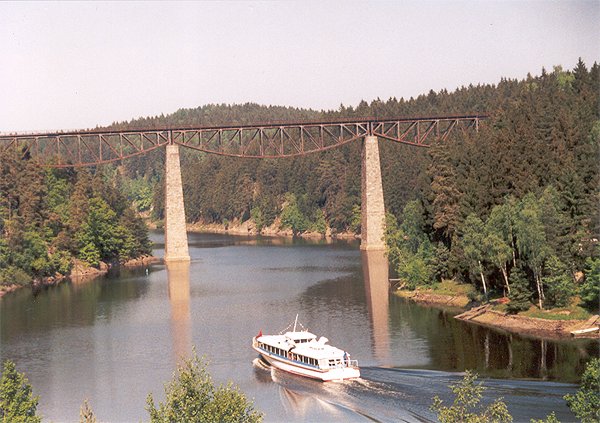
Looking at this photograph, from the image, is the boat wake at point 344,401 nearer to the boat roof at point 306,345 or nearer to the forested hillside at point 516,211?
the boat roof at point 306,345

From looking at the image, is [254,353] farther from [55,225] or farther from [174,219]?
[174,219]

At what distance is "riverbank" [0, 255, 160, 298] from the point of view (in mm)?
127825

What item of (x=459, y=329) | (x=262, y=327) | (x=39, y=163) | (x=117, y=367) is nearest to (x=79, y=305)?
(x=262, y=327)

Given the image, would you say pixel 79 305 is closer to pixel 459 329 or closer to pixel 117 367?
pixel 117 367

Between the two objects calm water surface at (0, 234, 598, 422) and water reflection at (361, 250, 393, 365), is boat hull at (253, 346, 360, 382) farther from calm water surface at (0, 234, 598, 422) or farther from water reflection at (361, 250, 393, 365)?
water reflection at (361, 250, 393, 365)

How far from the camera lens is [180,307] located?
4259 inches

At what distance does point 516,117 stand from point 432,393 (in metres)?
78.6

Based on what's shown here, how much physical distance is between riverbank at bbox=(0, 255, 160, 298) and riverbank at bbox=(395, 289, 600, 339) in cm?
5157

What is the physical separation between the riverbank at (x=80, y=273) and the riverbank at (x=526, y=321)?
51.6 m

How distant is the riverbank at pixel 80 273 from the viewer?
12782 cm

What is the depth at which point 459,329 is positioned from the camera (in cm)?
8875

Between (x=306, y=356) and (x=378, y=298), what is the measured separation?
35.2 metres

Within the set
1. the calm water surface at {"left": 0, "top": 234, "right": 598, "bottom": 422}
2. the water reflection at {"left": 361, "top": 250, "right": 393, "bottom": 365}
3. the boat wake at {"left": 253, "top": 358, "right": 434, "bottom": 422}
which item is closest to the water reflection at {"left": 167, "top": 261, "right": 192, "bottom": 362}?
the calm water surface at {"left": 0, "top": 234, "right": 598, "bottom": 422}

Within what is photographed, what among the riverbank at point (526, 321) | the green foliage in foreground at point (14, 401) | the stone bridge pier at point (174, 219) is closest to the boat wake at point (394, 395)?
the riverbank at point (526, 321)
